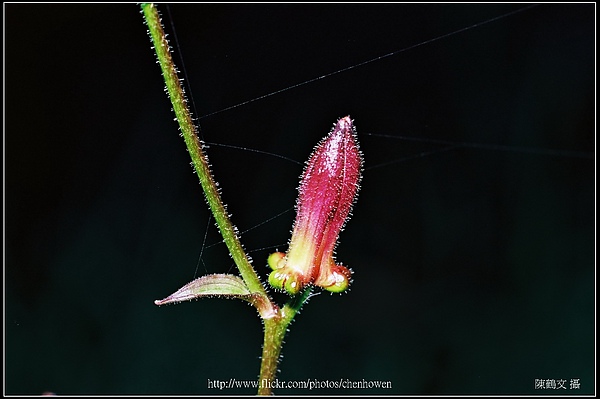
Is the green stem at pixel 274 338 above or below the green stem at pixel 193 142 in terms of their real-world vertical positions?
below

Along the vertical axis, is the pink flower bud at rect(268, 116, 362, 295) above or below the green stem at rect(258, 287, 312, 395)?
above

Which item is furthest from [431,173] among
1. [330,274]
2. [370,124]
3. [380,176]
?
[330,274]

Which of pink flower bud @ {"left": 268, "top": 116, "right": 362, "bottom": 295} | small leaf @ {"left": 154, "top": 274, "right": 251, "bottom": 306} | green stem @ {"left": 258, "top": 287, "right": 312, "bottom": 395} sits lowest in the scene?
green stem @ {"left": 258, "top": 287, "right": 312, "bottom": 395}

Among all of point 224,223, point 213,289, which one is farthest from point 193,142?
point 213,289

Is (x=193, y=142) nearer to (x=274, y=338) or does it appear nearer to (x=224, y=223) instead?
(x=224, y=223)

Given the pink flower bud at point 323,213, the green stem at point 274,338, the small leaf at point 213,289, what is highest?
the pink flower bud at point 323,213

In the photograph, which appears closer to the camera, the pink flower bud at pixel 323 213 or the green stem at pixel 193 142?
the green stem at pixel 193 142
